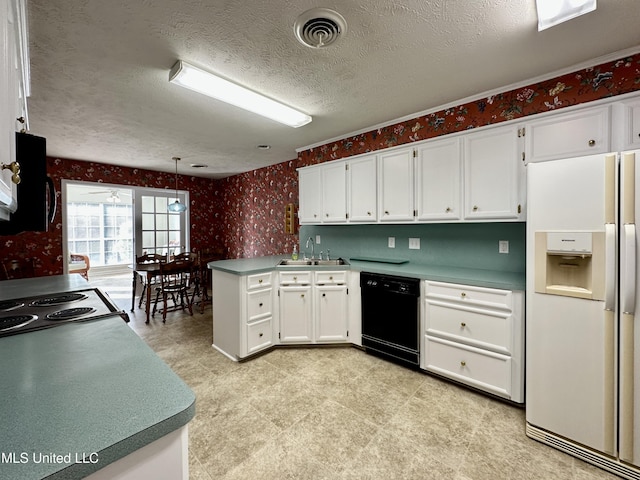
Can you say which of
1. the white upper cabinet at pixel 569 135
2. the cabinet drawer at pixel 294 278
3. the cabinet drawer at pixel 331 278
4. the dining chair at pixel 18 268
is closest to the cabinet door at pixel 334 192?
the cabinet drawer at pixel 331 278

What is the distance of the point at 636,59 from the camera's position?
6.07 ft

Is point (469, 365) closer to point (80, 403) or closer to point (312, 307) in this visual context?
point (312, 307)

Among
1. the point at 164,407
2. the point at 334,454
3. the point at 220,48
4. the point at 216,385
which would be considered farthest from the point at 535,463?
the point at 220,48

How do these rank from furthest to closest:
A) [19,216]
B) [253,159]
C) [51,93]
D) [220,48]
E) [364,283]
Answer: [253,159], [364,283], [51,93], [220,48], [19,216]

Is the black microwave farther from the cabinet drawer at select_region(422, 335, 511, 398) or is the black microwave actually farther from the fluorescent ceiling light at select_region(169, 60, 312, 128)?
the cabinet drawer at select_region(422, 335, 511, 398)

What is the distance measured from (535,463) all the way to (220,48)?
310 centimetres

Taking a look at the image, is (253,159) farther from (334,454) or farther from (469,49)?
(334,454)

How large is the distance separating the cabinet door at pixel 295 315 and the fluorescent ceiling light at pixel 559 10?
8.72 ft

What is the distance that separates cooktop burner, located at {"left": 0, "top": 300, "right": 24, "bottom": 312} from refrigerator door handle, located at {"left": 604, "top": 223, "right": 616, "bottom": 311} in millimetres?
3221

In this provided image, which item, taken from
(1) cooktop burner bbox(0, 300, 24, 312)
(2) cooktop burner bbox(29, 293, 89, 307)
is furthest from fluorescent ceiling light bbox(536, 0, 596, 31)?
(1) cooktop burner bbox(0, 300, 24, 312)

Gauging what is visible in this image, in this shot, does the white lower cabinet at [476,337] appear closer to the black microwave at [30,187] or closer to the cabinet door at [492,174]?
the cabinet door at [492,174]

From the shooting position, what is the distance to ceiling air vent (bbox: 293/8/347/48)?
150 cm

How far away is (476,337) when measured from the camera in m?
2.20

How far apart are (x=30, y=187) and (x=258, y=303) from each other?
77.6 inches
